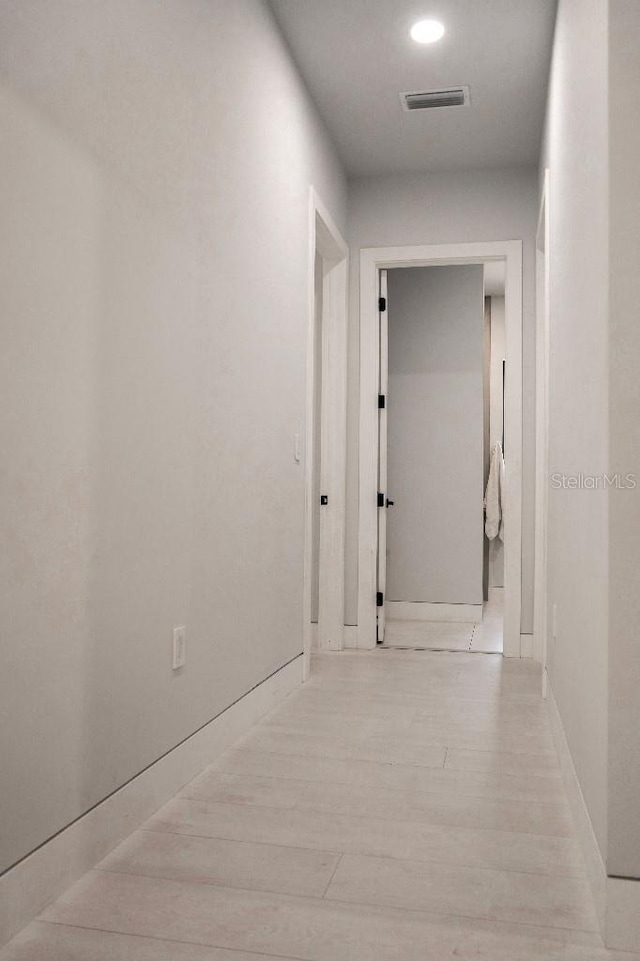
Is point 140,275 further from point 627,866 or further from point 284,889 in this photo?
point 627,866

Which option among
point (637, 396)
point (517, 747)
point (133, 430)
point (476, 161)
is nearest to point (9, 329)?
point (133, 430)

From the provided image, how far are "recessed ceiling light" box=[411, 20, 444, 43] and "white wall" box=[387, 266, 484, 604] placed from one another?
255 cm

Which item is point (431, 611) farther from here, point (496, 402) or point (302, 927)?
point (302, 927)

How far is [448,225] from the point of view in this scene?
4672 millimetres

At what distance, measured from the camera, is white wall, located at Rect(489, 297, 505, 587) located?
725 cm

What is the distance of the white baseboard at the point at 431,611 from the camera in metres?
5.75

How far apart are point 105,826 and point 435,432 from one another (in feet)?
14.3

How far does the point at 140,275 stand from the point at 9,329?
2.03 feet

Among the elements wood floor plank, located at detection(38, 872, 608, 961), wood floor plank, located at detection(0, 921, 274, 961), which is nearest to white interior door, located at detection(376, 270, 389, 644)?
wood floor plank, located at detection(38, 872, 608, 961)

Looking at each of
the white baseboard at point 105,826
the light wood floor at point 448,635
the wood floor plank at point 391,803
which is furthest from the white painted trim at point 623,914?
the light wood floor at point 448,635

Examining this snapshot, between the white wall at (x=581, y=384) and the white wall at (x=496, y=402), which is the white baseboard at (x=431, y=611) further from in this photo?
the white wall at (x=581, y=384)

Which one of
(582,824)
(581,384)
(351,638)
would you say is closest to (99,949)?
(582,824)

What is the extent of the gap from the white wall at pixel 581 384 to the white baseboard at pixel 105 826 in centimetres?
112

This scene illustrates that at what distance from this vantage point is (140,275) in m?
2.11
